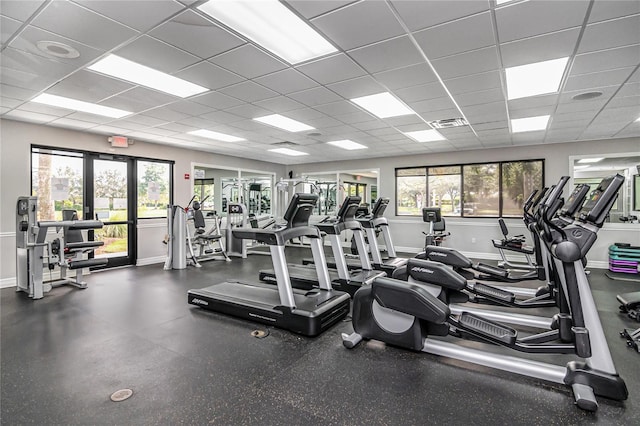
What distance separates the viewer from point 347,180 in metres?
11.0

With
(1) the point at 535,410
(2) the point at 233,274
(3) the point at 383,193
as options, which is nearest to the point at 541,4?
(1) the point at 535,410

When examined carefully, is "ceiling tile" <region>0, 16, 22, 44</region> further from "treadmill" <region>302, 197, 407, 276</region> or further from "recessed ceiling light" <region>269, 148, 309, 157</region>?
"recessed ceiling light" <region>269, 148, 309, 157</region>

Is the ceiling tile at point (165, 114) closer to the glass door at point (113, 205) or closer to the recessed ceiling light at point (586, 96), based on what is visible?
the glass door at point (113, 205)

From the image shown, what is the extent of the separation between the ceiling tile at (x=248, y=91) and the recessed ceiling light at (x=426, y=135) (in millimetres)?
3066

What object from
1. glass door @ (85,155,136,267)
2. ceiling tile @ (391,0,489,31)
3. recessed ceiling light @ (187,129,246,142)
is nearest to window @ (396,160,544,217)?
→ recessed ceiling light @ (187,129,246,142)

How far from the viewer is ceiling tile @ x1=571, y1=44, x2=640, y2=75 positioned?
8.99 feet

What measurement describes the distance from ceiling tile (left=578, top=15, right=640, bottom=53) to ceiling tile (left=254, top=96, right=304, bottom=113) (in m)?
2.95

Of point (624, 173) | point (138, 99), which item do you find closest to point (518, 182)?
point (624, 173)

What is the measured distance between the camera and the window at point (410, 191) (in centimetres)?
844

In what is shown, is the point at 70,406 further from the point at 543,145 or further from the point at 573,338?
the point at 543,145

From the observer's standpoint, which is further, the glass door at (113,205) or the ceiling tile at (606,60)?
the glass door at (113,205)

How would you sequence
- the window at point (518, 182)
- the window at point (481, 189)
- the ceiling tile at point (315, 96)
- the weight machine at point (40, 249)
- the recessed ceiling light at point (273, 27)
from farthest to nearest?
the window at point (481, 189), the window at point (518, 182), the weight machine at point (40, 249), the ceiling tile at point (315, 96), the recessed ceiling light at point (273, 27)

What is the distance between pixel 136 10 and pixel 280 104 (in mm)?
2156

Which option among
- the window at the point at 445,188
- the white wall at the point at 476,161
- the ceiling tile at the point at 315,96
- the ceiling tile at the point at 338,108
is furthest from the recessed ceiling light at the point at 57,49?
the window at the point at 445,188
